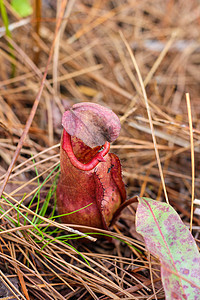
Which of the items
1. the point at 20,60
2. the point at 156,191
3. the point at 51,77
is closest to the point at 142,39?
the point at 51,77

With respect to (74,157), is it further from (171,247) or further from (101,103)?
(101,103)

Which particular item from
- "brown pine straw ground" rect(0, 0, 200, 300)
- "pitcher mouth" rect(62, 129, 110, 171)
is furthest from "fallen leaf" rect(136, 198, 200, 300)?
"pitcher mouth" rect(62, 129, 110, 171)

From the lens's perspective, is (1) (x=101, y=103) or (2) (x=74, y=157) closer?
(2) (x=74, y=157)

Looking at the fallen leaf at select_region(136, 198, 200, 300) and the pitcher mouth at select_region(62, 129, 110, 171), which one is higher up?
the pitcher mouth at select_region(62, 129, 110, 171)

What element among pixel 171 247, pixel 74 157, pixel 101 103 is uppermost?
pixel 101 103

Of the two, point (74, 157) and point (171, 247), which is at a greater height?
point (74, 157)

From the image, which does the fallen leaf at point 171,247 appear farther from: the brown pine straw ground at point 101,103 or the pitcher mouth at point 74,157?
the pitcher mouth at point 74,157

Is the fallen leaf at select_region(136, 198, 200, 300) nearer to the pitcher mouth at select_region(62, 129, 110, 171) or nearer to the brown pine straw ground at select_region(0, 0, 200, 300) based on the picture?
the brown pine straw ground at select_region(0, 0, 200, 300)

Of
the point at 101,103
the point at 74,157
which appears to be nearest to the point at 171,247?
the point at 74,157

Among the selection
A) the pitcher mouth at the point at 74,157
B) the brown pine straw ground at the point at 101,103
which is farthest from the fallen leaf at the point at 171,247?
the pitcher mouth at the point at 74,157
